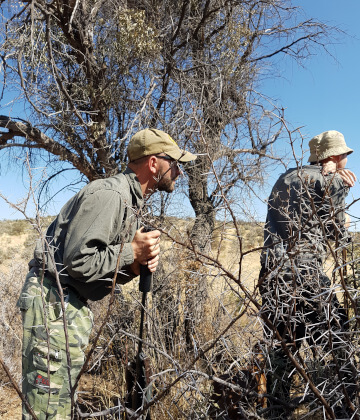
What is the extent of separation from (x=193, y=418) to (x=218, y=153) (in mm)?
4659

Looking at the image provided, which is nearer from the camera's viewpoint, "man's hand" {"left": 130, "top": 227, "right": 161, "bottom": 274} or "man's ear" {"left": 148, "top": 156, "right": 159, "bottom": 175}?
"man's hand" {"left": 130, "top": 227, "right": 161, "bottom": 274}

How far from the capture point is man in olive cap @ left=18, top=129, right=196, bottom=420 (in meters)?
2.05

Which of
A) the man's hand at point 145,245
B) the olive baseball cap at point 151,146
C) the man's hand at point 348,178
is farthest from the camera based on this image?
the man's hand at point 348,178

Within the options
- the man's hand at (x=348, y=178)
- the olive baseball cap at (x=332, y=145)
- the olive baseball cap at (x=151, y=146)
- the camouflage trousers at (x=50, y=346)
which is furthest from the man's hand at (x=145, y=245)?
the olive baseball cap at (x=332, y=145)

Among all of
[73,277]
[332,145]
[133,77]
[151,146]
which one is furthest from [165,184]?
[133,77]

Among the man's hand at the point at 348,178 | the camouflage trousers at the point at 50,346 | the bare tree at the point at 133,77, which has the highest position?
the bare tree at the point at 133,77

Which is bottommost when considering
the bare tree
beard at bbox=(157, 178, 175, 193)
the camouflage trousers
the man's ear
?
the camouflage trousers

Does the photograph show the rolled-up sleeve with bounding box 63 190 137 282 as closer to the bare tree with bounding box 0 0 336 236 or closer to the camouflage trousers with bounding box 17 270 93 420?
the camouflage trousers with bounding box 17 270 93 420

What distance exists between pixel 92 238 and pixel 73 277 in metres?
0.23

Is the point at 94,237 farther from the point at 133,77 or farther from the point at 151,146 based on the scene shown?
the point at 133,77

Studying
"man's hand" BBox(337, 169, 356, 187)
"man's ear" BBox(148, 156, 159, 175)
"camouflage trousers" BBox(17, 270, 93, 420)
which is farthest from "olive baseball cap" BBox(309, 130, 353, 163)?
"camouflage trousers" BBox(17, 270, 93, 420)

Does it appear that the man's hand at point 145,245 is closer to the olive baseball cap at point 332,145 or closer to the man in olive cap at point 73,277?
the man in olive cap at point 73,277

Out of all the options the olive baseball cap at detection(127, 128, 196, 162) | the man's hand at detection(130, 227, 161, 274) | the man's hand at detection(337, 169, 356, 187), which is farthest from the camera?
the man's hand at detection(337, 169, 356, 187)

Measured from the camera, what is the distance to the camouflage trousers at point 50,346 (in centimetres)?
206
